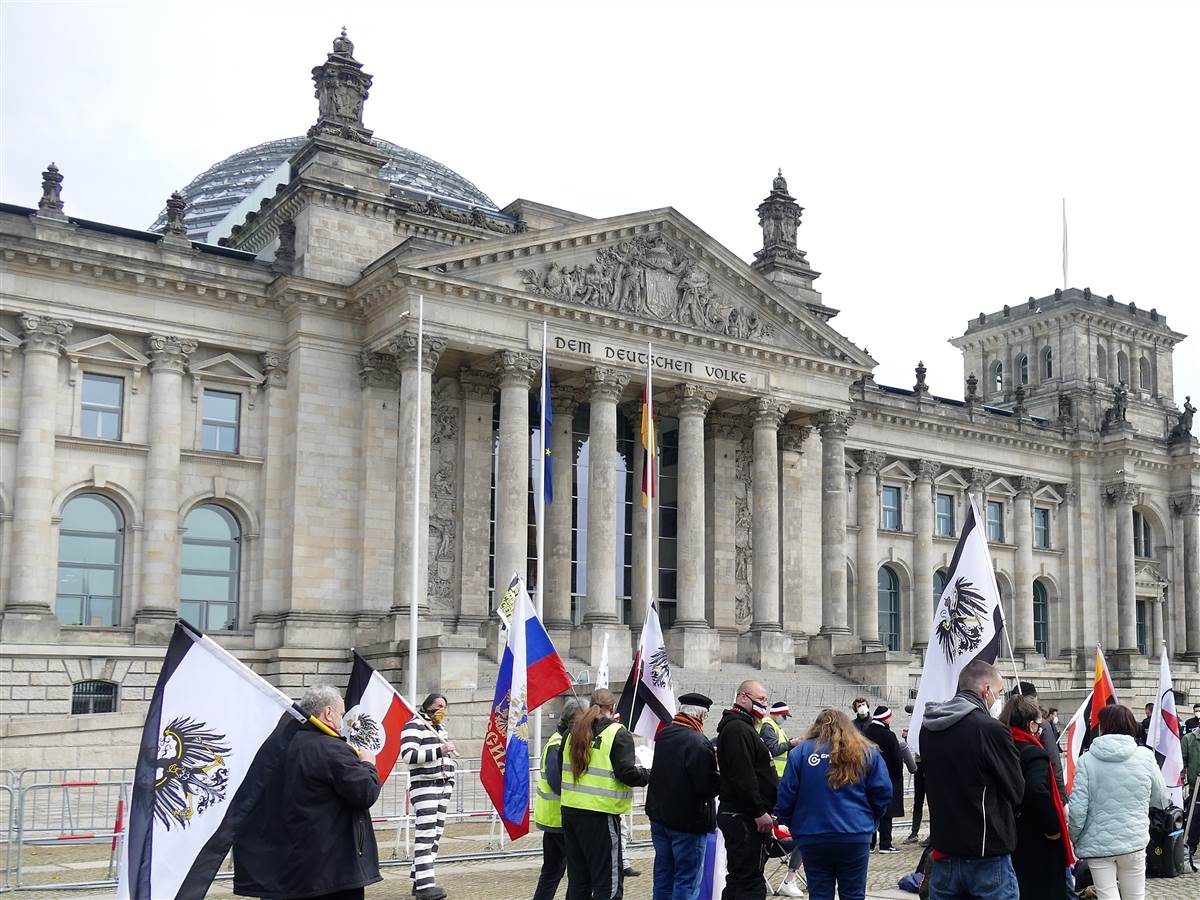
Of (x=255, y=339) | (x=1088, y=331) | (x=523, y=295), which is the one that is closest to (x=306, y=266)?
(x=255, y=339)

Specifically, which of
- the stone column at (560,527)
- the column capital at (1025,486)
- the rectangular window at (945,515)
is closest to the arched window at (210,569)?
the stone column at (560,527)

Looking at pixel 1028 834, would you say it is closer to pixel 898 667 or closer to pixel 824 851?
pixel 824 851

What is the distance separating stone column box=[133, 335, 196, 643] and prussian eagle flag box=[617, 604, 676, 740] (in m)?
21.2

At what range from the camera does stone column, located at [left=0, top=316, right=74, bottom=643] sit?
35094mm

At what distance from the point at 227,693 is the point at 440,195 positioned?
1719 inches

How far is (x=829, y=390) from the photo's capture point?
46.5 m

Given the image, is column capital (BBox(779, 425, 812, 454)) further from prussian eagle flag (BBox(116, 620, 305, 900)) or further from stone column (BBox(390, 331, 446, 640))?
prussian eagle flag (BBox(116, 620, 305, 900))

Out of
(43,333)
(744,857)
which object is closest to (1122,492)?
(43,333)

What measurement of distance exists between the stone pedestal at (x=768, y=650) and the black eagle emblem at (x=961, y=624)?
94.7 feet

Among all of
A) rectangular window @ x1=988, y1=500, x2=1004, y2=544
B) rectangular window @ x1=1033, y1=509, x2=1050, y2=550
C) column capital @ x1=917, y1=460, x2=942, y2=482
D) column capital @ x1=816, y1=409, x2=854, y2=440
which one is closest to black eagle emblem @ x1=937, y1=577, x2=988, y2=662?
column capital @ x1=816, y1=409, x2=854, y2=440

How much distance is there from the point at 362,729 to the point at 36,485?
2079 cm

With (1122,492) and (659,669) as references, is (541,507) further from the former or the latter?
(1122,492)

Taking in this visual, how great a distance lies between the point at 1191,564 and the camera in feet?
208

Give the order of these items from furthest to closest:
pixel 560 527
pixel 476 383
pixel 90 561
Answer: pixel 560 527, pixel 476 383, pixel 90 561
